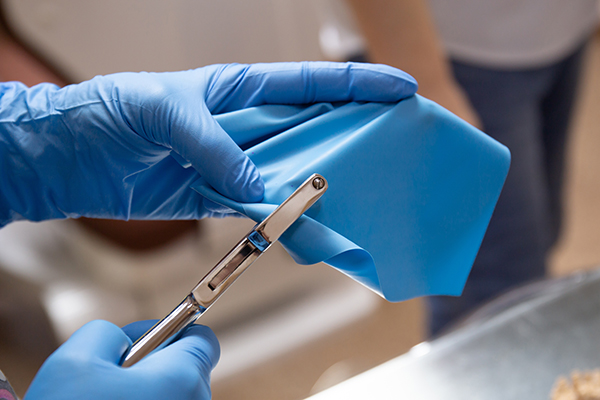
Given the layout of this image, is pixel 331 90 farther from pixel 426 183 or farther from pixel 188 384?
pixel 188 384

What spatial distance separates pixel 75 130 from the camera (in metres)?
0.48

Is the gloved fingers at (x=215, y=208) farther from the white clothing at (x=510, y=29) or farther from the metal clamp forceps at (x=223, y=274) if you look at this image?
the white clothing at (x=510, y=29)

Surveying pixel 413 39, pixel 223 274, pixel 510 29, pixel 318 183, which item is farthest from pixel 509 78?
pixel 223 274

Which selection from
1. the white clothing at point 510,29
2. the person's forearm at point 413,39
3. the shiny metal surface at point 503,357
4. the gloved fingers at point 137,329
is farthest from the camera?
the white clothing at point 510,29

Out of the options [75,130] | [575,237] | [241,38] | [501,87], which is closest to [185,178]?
[75,130]

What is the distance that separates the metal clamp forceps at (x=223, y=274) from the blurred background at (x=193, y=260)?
2.56 feet

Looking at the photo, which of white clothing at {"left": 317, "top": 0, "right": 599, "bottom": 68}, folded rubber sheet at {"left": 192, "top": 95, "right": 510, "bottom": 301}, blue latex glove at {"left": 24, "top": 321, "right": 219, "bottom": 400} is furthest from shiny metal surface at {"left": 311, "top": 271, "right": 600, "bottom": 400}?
white clothing at {"left": 317, "top": 0, "right": 599, "bottom": 68}

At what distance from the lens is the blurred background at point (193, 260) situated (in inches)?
46.6

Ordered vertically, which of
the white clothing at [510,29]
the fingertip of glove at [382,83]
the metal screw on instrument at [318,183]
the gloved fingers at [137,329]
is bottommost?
the white clothing at [510,29]

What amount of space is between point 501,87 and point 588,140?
1.77 metres

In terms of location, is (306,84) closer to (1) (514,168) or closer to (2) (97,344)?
(2) (97,344)

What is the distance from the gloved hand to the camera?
44 centimetres

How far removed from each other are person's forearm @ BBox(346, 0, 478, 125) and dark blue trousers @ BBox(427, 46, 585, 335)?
16 cm

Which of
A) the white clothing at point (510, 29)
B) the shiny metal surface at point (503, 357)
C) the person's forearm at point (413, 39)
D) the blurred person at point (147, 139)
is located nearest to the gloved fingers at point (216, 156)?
the blurred person at point (147, 139)
